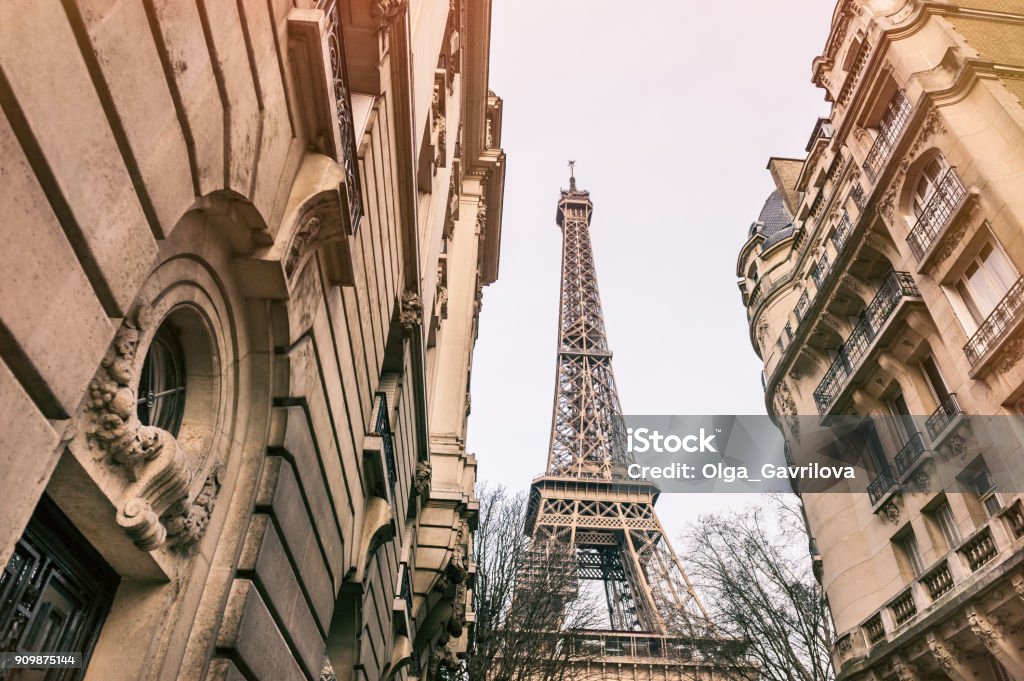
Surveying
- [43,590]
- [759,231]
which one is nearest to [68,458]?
[43,590]

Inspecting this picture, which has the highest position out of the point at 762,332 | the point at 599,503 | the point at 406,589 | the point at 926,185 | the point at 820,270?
the point at 599,503

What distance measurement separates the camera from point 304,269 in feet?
16.3

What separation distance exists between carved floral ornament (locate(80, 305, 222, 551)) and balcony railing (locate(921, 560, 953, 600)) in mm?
14604

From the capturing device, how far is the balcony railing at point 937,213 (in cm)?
1359

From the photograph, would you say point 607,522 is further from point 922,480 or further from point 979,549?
point 979,549

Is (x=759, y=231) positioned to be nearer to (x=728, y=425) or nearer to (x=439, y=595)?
(x=728, y=425)

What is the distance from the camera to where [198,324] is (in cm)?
419

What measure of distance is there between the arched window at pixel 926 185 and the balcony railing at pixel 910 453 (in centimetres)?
539

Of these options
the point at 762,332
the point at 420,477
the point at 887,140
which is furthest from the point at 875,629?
the point at 762,332

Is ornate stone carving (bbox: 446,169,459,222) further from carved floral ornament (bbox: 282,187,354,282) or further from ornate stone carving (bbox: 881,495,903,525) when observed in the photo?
ornate stone carving (bbox: 881,495,903,525)

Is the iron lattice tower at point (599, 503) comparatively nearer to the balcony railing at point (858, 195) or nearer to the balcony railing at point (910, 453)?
the balcony railing at point (910, 453)

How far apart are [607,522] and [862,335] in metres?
42.5

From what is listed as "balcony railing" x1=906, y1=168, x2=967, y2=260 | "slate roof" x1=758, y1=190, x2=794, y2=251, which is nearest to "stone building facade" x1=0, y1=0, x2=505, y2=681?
"balcony railing" x1=906, y1=168, x2=967, y2=260

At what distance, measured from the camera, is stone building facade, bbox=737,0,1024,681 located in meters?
12.1
